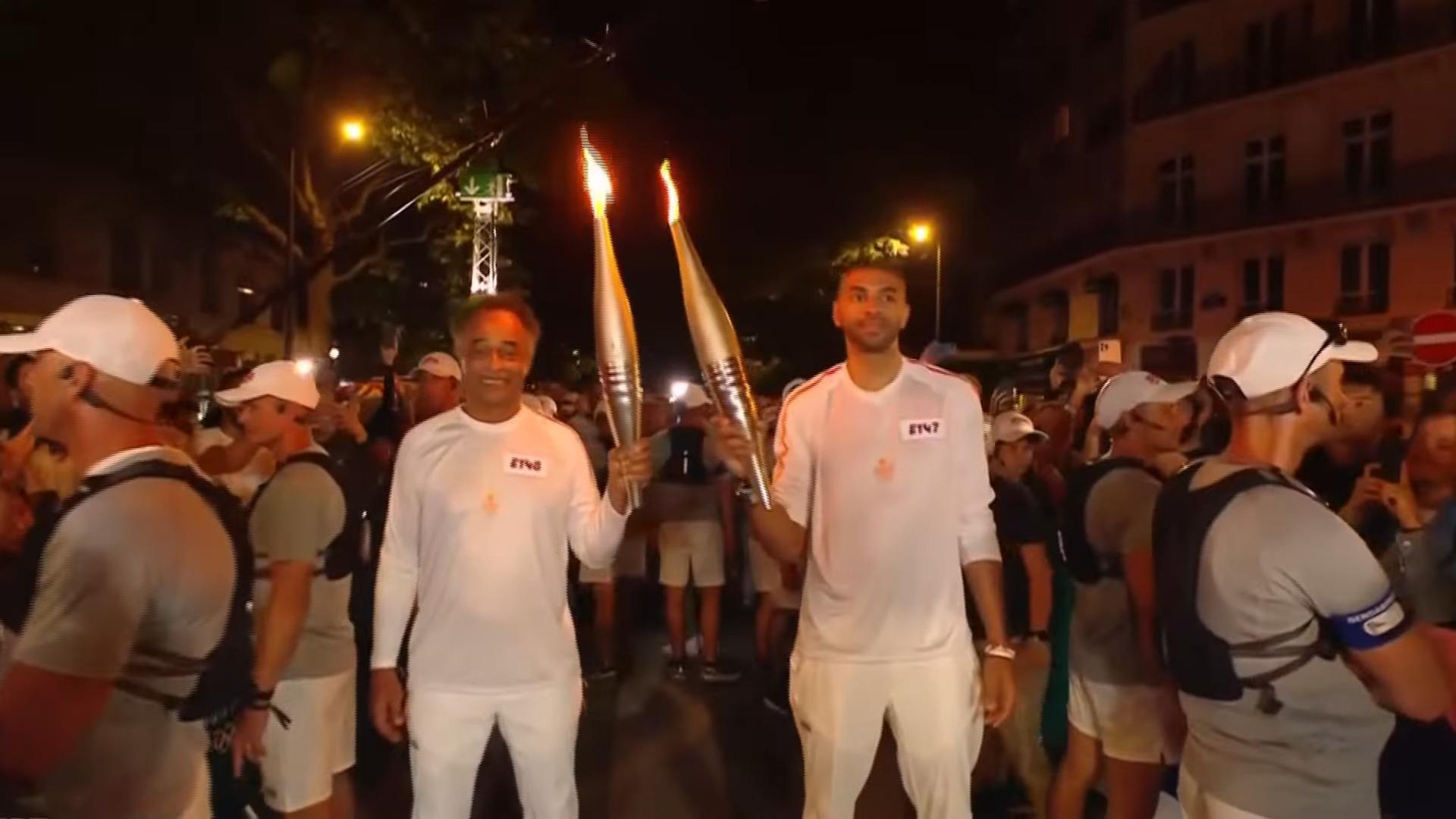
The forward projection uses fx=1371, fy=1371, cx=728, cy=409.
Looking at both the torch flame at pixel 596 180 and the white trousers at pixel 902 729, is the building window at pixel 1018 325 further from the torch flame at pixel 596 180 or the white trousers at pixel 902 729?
the torch flame at pixel 596 180

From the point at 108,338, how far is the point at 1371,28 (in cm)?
3878

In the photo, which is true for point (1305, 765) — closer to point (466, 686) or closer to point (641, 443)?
point (641, 443)

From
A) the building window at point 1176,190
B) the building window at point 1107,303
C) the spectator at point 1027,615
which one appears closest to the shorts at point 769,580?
the spectator at point 1027,615

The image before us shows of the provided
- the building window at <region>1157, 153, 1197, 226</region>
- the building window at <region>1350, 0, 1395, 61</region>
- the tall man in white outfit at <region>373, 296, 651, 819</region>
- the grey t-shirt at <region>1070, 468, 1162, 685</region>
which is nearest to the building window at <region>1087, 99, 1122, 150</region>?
the building window at <region>1157, 153, 1197, 226</region>

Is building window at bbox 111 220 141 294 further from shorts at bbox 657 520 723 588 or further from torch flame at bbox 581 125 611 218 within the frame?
torch flame at bbox 581 125 611 218

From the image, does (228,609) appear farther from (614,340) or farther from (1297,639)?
(1297,639)

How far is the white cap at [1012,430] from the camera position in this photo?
25.3 feet

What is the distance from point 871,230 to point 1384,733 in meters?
27.0

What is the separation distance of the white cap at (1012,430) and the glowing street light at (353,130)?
17105 mm

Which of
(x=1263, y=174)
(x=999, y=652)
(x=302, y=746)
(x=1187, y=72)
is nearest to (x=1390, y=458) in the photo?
(x=999, y=652)

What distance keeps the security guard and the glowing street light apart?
2085 centimetres

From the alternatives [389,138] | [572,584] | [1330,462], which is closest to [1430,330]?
[1330,462]

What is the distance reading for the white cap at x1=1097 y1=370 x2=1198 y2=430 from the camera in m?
5.50

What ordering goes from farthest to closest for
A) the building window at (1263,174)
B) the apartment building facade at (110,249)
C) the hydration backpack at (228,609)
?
the building window at (1263,174) → the apartment building facade at (110,249) → the hydration backpack at (228,609)
